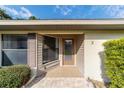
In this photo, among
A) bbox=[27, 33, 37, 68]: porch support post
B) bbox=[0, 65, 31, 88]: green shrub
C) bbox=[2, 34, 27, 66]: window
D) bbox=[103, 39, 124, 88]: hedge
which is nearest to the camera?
bbox=[103, 39, 124, 88]: hedge

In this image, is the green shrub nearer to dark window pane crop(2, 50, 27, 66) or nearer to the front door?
dark window pane crop(2, 50, 27, 66)

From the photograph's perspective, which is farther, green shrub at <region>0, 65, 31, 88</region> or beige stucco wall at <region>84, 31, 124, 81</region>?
beige stucco wall at <region>84, 31, 124, 81</region>

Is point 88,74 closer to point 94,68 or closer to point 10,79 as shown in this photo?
point 94,68

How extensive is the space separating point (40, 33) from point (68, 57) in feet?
17.3

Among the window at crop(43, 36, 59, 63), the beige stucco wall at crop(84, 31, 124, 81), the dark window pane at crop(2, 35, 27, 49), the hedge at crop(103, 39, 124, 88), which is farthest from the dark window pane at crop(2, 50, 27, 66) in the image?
the hedge at crop(103, 39, 124, 88)

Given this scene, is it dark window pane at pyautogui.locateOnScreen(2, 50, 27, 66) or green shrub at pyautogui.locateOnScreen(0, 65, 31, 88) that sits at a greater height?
dark window pane at pyautogui.locateOnScreen(2, 50, 27, 66)

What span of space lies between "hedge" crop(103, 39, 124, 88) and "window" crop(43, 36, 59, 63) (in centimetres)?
478

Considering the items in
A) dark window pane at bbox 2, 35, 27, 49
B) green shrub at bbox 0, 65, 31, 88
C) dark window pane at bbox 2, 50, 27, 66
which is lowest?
green shrub at bbox 0, 65, 31, 88

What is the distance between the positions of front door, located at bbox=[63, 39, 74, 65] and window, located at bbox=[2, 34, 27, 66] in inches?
200

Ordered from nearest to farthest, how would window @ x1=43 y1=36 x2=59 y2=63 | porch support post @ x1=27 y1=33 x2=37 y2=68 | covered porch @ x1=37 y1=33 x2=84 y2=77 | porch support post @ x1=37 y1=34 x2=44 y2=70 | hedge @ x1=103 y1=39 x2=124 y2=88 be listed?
hedge @ x1=103 y1=39 x2=124 y2=88, porch support post @ x1=27 y1=33 x2=37 y2=68, porch support post @ x1=37 y1=34 x2=44 y2=70, covered porch @ x1=37 y1=33 x2=84 y2=77, window @ x1=43 y1=36 x2=59 y2=63

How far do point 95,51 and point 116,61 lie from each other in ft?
9.98

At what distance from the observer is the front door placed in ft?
45.2

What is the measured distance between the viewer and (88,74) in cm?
877

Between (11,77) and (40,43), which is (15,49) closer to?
(40,43)
